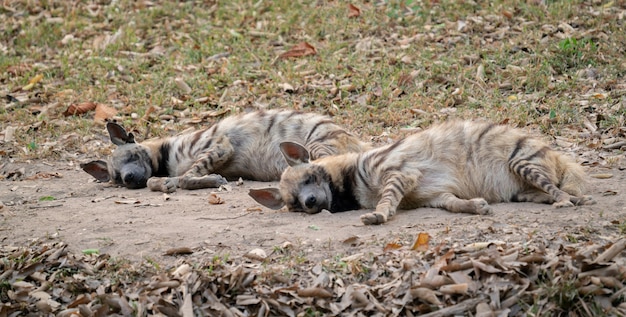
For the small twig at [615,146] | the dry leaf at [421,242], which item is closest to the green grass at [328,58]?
the small twig at [615,146]

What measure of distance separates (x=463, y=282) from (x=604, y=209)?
147 cm

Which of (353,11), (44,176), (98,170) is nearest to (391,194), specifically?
(98,170)

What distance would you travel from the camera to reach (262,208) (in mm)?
6438

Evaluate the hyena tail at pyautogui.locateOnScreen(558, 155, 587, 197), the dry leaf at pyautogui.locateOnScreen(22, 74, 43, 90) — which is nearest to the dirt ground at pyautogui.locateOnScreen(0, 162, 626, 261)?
the hyena tail at pyautogui.locateOnScreen(558, 155, 587, 197)

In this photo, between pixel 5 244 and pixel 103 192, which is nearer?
pixel 5 244

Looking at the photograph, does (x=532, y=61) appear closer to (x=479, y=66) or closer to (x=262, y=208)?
(x=479, y=66)

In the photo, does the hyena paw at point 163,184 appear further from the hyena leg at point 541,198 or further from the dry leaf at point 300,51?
the dry leaf at point 300,51

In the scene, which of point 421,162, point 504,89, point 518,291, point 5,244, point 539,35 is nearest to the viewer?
point 518,291

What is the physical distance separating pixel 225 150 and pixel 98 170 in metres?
1.22

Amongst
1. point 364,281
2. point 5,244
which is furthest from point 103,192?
point 364,281

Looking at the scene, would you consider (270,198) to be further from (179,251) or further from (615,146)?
(615,146)

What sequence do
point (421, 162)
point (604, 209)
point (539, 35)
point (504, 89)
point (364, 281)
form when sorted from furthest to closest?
point (539, 35), point (504, 89), point (421, 162), point (604, 209), point (364, 281)

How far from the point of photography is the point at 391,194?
589cm

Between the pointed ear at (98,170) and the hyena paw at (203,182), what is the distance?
906 mm
